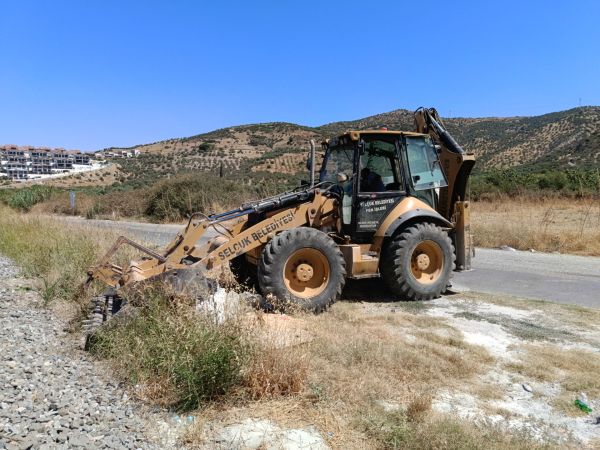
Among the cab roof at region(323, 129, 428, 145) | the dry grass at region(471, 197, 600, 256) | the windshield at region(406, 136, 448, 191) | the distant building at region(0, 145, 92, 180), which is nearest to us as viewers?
the cab roof at region(323, 129, 428, 145)

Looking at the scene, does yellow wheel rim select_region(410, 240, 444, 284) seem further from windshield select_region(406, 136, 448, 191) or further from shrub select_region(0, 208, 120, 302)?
shrub select_region(0, 208, 120, 302)

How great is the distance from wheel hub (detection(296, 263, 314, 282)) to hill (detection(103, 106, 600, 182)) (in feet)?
110

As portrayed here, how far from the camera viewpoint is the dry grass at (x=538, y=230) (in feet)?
43.5

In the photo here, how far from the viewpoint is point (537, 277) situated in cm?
980

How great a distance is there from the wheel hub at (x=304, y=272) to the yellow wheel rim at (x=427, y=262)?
5.66 feet

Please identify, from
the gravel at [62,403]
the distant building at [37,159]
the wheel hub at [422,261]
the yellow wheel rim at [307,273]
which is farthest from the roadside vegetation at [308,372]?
the distant building at [37,159]

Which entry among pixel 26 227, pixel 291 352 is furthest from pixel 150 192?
pixel 291 352

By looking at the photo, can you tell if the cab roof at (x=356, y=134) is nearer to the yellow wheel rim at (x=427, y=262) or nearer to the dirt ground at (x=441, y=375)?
the yellow wheel rim at (x=427, y=262)

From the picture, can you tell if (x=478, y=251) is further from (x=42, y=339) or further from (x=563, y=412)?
(x=42, y=339)

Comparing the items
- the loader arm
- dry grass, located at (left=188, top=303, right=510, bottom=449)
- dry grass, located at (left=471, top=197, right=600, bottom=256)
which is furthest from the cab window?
dry grass, located at (left=471, top=197, right=600, bottom=256)

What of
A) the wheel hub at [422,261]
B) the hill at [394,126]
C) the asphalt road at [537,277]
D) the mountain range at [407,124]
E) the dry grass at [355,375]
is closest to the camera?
the dry grass at [355,375]

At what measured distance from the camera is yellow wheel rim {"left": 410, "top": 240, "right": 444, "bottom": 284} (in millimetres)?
7914

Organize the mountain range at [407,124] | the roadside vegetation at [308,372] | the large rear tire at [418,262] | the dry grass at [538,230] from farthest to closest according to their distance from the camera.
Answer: the mountain range at [407,124], the dry grass at [538,230], the large rear tire at [418,262], the roadside vegetation at [308,372]

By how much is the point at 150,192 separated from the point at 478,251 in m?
16.8
